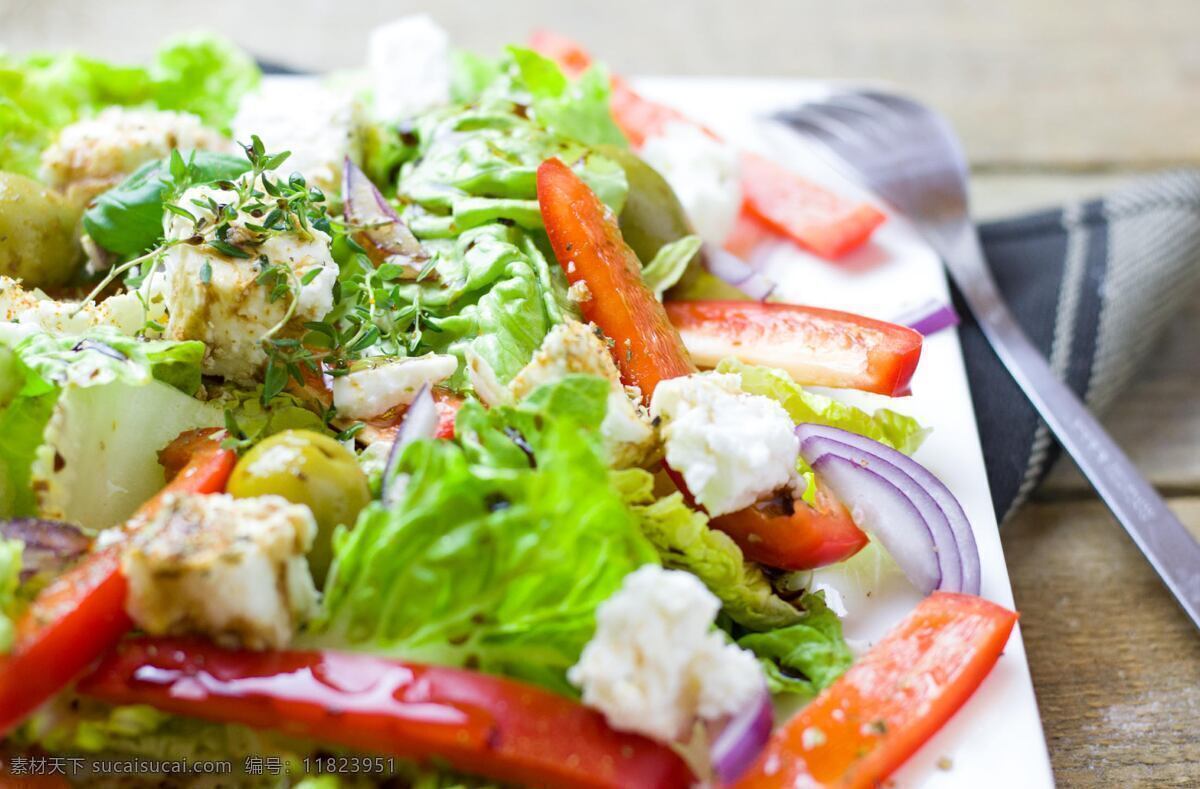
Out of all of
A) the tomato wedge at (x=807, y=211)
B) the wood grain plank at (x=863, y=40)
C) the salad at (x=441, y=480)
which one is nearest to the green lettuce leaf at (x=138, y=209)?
the salad at (x=441, y=480)

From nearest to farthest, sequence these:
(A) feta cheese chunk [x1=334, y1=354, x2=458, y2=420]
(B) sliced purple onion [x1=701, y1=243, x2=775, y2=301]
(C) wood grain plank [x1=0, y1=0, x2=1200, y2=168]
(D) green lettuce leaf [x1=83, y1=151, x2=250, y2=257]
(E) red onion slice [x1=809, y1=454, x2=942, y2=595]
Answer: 1. (E) red onion slice [x1=809, y1=454, x2=942, y2=595]
2. (A) feta cheese chunk [x1=334, y1=354, x2=458, y2=420]
3. (D) green lettuce leaf [x1=83, y1=151, x2=250, y2=257]
4. (B) sliced purple onion [x1=701, y1=243, x2=775, y2=301]
5. (C) wood grain plank [x1=0, y1=0, x2=1200, y2=168]

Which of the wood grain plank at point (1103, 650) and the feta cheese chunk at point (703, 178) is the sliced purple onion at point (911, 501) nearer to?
the wood grain plank at point (1103, 650)

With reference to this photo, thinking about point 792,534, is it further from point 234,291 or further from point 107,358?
point 107,358

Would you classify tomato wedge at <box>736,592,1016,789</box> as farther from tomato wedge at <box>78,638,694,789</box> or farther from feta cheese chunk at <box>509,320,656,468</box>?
feta cheese chunk at <box>509,320,656,468</box>

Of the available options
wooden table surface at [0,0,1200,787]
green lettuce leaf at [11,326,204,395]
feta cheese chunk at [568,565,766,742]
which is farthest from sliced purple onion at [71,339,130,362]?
wooden table surface at [0,0,1200,787]

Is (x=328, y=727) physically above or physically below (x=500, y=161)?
below

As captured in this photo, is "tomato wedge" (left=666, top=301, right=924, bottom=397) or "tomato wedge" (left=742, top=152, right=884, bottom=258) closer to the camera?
"tomato wedge" (left=666, top=301, right=924, bottom=397)

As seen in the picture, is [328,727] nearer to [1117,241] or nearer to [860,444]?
[860,444]

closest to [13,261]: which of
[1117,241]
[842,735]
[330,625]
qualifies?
[330,625]
